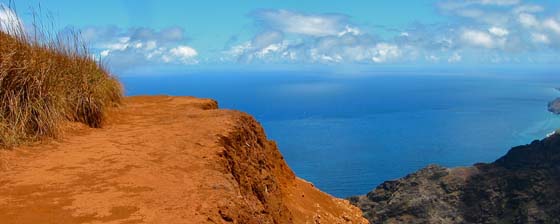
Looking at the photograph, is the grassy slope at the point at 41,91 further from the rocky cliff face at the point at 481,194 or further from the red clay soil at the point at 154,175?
the rocky cliff face at the point at 481,194

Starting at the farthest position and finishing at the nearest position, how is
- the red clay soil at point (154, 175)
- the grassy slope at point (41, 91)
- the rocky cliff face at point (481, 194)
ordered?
the rocky cliff face at point (481, 194), the grassy slope at point (41, 91), the red clay soil at point (154, 175)

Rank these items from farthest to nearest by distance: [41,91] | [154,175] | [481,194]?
[481,194]
[41,91]
[154,175]

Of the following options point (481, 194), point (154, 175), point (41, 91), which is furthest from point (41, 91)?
point (481, 194)

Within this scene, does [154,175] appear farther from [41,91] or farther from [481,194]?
[481,194]

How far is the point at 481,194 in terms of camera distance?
106 meters

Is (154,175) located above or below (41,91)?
below

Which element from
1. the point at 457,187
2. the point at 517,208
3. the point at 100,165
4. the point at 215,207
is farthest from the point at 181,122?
the point at 457,187

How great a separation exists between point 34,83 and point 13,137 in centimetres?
136

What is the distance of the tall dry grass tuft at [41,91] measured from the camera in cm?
782

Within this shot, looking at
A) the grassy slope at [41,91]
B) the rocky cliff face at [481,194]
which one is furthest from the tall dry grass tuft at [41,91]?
the rocky cliff face at [481,194]

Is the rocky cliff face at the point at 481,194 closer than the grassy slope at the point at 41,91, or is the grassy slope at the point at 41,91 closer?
the grassy slope at the point at 41,91

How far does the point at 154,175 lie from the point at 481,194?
111883 millimetres

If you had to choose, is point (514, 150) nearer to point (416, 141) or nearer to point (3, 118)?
point (416, 141)

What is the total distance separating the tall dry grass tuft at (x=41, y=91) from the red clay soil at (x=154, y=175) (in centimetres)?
37
